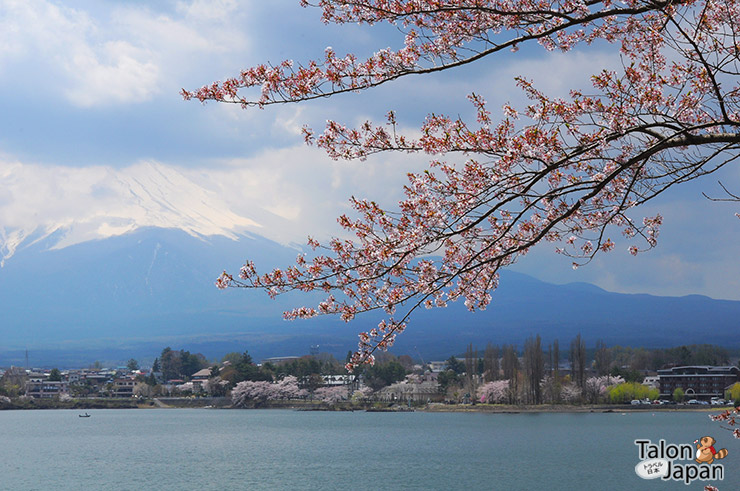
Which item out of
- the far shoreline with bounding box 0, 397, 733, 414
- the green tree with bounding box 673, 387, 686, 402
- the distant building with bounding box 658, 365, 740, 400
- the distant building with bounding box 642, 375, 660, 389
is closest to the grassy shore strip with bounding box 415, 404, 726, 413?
the far shoreline with bounding box 0, 397, 733, 414

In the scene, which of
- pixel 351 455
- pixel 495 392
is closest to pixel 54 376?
pixel 495 392

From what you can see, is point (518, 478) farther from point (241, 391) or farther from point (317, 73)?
point (241, 391)

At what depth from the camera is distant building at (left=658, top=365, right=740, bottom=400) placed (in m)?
81.1

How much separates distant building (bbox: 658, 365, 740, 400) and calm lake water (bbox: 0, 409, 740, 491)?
82.8 ft

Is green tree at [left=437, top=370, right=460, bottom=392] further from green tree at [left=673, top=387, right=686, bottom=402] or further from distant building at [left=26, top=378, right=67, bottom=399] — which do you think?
distant building at [left=26, top=378, right=67, bottom=399]

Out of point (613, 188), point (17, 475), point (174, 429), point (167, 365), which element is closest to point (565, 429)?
point (174, 429)

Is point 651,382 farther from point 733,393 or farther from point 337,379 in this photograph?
point 337,379

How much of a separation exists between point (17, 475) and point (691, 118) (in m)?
33.1

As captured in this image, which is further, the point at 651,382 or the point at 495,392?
the point at 651,382

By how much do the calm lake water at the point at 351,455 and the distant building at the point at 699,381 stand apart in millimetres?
25238

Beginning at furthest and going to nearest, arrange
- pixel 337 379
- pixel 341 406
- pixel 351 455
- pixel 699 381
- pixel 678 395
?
pixel 337 379 → pixel 341 406 → pixel 699 381 → pixel 678 395 → pixel 351 455

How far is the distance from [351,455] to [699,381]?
58.2 meters

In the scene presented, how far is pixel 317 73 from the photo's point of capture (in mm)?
5617

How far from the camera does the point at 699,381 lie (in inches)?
3241
